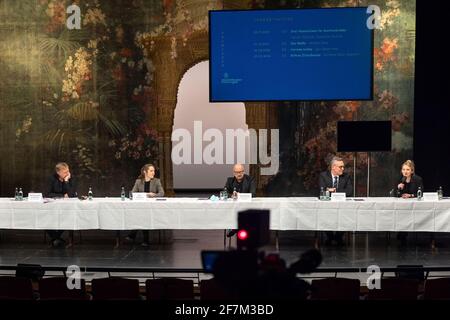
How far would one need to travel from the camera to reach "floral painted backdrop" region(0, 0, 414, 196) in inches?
363

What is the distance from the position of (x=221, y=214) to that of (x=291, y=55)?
2863 mm

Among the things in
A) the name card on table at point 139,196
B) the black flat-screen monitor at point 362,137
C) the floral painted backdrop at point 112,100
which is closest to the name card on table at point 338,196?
the black flat-screen monitor at point 362,137

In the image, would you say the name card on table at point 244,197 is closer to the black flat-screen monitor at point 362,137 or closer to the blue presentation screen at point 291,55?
the black flat-screen monitor at point 362,137

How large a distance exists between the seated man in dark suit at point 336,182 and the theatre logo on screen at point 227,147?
1.81m

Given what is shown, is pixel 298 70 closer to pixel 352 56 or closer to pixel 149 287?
pixel 352 56

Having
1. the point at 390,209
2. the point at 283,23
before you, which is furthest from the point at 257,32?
the point at 390,209

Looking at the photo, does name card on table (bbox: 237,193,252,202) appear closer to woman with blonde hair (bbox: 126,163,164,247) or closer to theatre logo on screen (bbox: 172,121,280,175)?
woman with blonde hair (bbox: 126,163,164,247)

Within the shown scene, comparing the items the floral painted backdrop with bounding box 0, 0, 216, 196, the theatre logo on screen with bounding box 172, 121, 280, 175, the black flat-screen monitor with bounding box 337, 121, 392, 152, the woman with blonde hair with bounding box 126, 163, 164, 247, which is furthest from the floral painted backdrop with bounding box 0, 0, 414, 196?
the woman with blonde hair with bounding box 126, 163, 164, 247

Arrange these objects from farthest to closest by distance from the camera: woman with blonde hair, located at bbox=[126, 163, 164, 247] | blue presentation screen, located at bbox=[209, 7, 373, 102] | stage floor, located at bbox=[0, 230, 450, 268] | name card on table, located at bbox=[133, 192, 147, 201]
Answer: blue presentation screen, located at bbox=[209, 7, 373, 102]
woman with blonde hair, located at bbox=[126, 163, 164, 247]
name card on table, located at bbox=[133, 192, 147, 201]
stage floor, located at bbox=[0, 230, 450, 268]

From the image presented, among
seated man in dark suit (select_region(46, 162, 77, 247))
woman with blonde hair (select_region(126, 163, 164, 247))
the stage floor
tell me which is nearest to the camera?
the stage floor

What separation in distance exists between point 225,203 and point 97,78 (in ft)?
11.9

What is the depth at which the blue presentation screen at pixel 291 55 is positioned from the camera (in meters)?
8.62

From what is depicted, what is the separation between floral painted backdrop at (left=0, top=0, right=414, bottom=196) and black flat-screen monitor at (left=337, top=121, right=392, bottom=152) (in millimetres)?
1455

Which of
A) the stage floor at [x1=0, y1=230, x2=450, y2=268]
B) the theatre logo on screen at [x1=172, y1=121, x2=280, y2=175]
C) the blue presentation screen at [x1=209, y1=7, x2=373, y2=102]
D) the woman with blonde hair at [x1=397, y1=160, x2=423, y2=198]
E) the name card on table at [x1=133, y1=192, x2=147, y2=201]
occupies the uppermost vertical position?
the blue presentation screen at [x1=209, y1=7, x2=373, y2=102]
